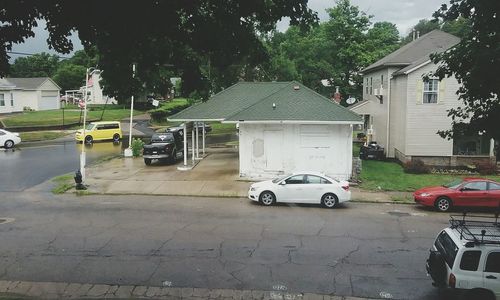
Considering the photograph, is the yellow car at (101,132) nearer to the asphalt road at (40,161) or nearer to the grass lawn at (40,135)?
the asphalt road at (40,161)

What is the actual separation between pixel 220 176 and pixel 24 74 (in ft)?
269

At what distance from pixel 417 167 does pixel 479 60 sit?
16.1 m

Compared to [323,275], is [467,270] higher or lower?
higher

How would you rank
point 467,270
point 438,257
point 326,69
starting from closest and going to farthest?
1. point 467,270
2. point 438,257
3. point 326,69

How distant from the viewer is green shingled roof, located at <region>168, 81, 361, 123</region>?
24.6m

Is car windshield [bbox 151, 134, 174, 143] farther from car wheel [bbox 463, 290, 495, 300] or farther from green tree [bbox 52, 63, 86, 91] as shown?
green tree [bbox 52, 63, 86, 91]

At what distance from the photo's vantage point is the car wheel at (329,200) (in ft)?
65.5

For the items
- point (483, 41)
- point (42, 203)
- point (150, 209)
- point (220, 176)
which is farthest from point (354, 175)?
point (42, 203)

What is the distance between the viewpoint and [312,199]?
20.0 m

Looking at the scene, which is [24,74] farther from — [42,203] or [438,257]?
[438,257]

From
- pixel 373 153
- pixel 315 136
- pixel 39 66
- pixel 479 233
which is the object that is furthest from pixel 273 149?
pixel 39 66

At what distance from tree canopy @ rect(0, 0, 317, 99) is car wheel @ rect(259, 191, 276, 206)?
7.60 meters

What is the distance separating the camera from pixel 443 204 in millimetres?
19781

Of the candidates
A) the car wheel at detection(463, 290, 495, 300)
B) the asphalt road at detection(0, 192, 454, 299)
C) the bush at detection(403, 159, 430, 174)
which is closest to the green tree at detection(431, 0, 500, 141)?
the asphalt road at detection(0, 192, 454, 299)
